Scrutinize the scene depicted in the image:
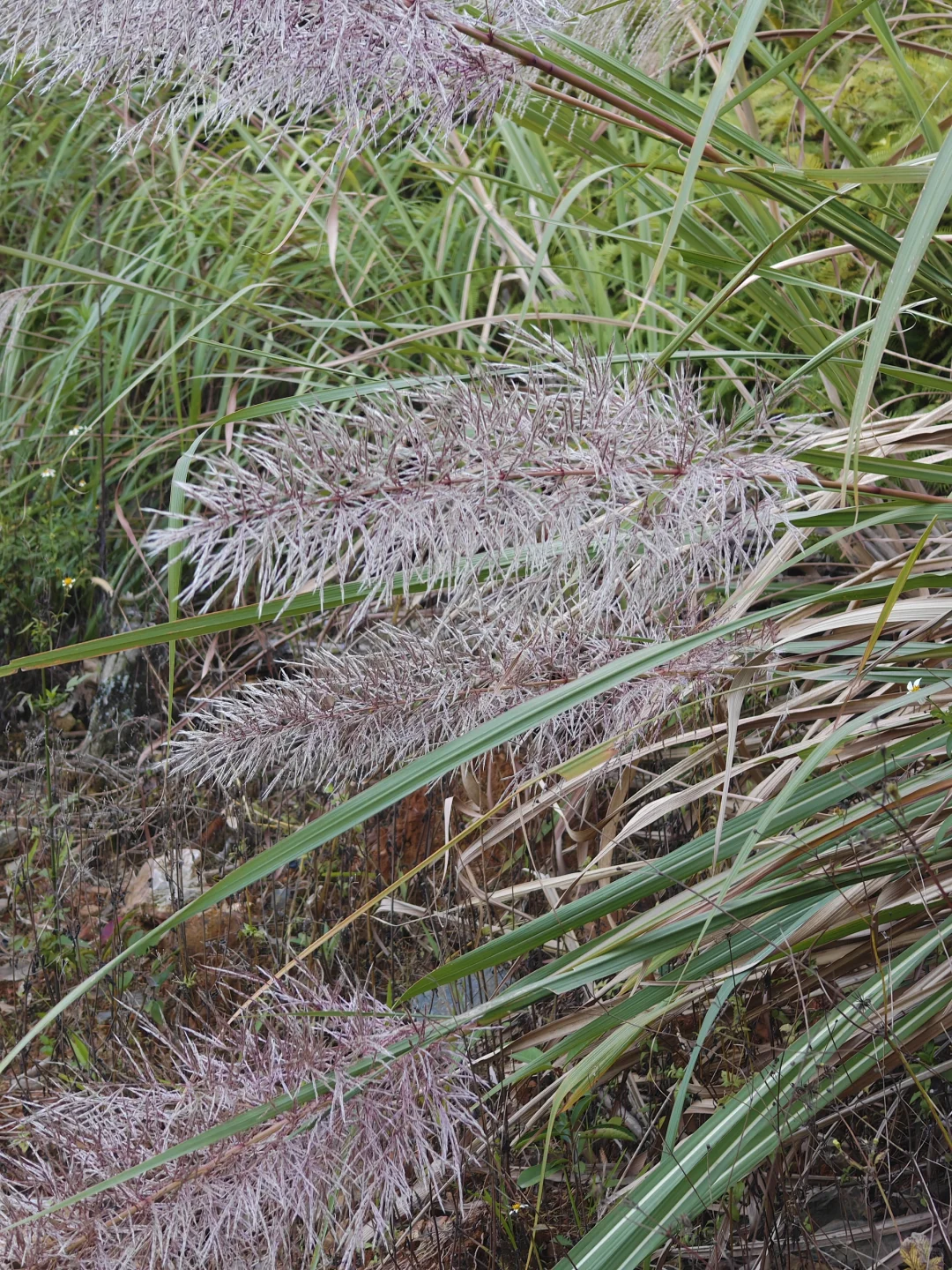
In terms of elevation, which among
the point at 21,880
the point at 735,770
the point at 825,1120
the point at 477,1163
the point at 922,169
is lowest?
the point at 21,880

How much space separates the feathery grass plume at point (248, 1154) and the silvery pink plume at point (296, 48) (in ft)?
2.83

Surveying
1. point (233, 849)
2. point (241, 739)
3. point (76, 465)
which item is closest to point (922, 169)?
point (241, 739)

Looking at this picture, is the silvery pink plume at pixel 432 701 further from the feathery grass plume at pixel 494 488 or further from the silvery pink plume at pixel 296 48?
the silvery pink plume at pixel 296 48

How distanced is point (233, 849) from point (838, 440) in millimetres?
1443

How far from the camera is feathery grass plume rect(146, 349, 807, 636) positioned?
3.10 ft

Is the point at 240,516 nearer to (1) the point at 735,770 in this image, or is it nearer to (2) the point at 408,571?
(2) the point at 408,571

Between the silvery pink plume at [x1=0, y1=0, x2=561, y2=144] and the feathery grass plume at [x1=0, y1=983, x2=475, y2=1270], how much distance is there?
86cm

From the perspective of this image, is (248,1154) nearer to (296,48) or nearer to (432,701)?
(432,701)

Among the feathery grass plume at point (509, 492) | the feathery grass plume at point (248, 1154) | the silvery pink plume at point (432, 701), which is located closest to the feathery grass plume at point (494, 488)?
the feathery grass plume at point (509, 492)

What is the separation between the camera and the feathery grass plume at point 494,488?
3.10 feet

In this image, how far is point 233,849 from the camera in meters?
2.35

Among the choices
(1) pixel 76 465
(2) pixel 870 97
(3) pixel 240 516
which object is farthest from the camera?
(1) pixel 76 465

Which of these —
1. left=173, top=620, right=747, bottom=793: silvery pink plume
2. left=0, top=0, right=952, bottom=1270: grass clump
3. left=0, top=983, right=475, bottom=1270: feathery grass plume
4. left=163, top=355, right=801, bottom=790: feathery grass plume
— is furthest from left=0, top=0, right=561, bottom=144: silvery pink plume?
left=0, top=983, right=475, bottom=1270: feathery grass plume

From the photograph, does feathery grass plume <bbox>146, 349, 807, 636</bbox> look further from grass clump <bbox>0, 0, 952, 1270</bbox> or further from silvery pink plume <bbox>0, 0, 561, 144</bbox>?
silvery pink plume <bbox>0, 0, 561, 144</bbox>
